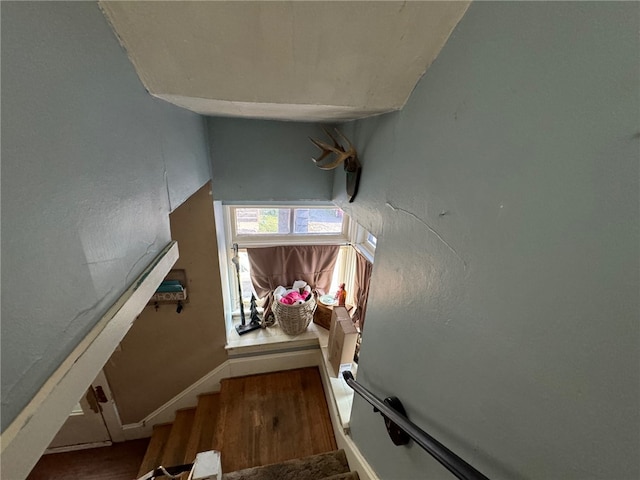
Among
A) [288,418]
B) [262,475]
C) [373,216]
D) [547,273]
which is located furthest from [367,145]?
[288,418]

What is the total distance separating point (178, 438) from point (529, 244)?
9.79ft

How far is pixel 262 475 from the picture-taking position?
150 centimetres

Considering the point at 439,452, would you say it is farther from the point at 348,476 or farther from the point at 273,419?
the point at 273,419

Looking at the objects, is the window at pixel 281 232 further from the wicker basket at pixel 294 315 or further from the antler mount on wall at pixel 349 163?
the antler mount on wall at pixel 349 163

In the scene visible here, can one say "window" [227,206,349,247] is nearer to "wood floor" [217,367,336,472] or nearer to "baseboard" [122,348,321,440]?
"baseboard" [122,348,321,440]

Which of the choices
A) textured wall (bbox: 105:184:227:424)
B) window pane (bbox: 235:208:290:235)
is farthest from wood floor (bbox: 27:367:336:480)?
window pane (bbox: 235:208:290:235)

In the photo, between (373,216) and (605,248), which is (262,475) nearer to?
(373,216)

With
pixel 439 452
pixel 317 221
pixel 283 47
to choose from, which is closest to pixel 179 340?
pixel 317 221

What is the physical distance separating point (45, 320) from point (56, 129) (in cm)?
32

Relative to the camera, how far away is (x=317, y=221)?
2.54 metres

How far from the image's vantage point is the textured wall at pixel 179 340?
6.48ft

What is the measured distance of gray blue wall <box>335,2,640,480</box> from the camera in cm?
34

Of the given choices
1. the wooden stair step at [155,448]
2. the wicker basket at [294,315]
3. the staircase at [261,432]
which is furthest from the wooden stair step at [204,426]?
the wicker basket at [294,315]

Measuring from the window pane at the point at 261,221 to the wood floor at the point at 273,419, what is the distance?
1.38 metres
